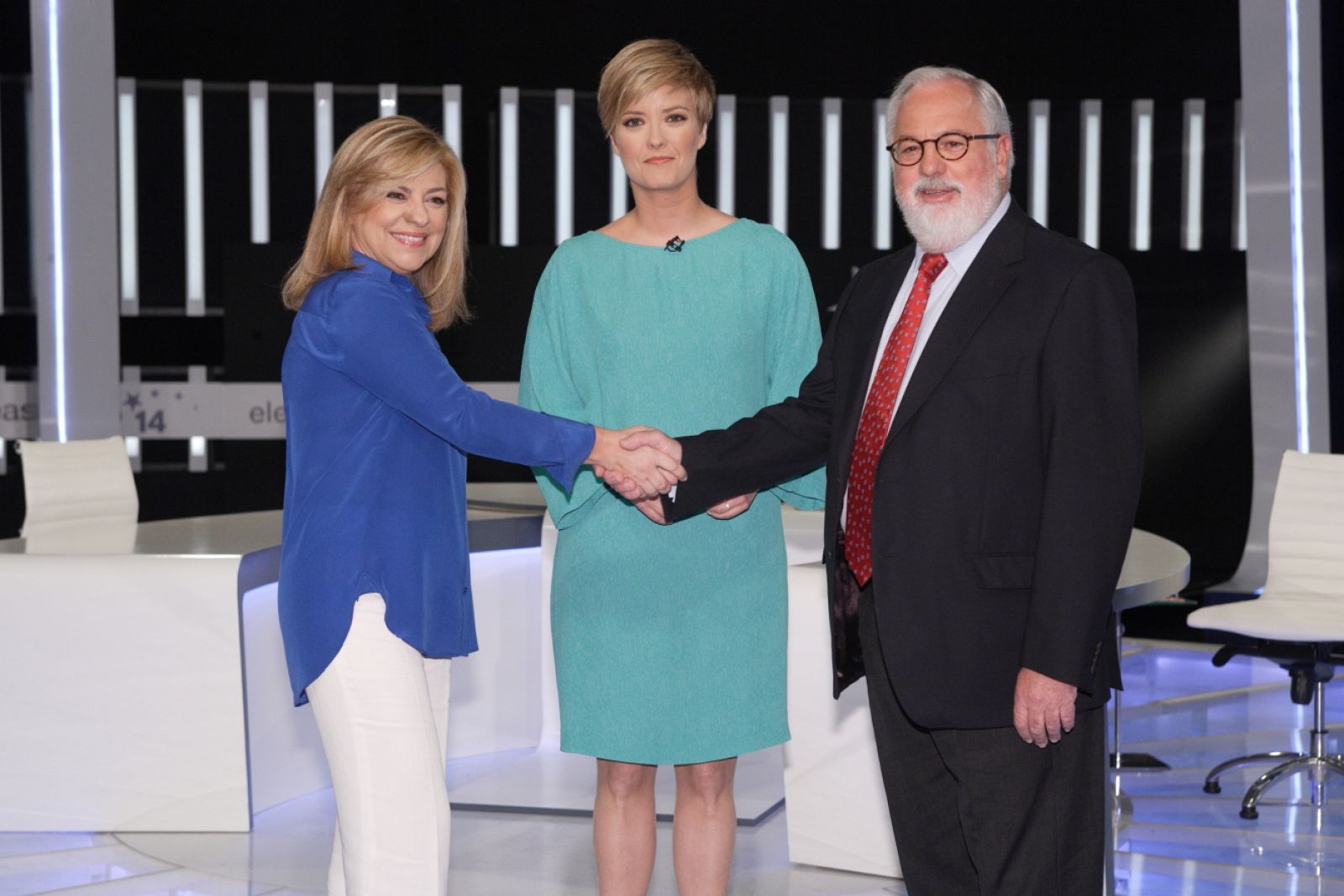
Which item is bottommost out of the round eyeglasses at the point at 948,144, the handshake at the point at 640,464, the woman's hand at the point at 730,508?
the woman's hand at the point at 730,508

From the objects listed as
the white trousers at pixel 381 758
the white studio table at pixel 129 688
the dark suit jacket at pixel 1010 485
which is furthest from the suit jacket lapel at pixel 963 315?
the white studio table at pixel 129 688

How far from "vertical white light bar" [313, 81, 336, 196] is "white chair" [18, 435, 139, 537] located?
7.63 ft

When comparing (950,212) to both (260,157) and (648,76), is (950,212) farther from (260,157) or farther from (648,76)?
(260,157)

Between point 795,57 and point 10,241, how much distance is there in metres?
3.79

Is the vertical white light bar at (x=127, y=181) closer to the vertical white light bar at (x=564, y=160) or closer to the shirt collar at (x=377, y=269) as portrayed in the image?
the vertical white light bar at (x=564, y=160)

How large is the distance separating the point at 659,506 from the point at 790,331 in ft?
1.18

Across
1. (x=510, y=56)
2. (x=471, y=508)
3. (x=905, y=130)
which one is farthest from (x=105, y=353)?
(x=905, y=130)

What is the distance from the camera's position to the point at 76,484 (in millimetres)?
4613

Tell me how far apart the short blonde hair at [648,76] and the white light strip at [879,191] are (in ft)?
14.9

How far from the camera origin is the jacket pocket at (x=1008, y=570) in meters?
1.75

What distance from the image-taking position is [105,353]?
22.2 ft

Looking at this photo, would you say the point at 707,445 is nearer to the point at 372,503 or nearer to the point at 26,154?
the point at 372,503

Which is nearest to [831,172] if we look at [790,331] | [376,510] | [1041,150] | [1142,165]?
[1041,150]

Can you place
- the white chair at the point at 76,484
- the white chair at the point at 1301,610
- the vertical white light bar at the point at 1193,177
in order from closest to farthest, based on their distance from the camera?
the white chair at the point at 1301,610
the white chair at the point at 76,484
the vertical white light bar at the point at 1193,177
